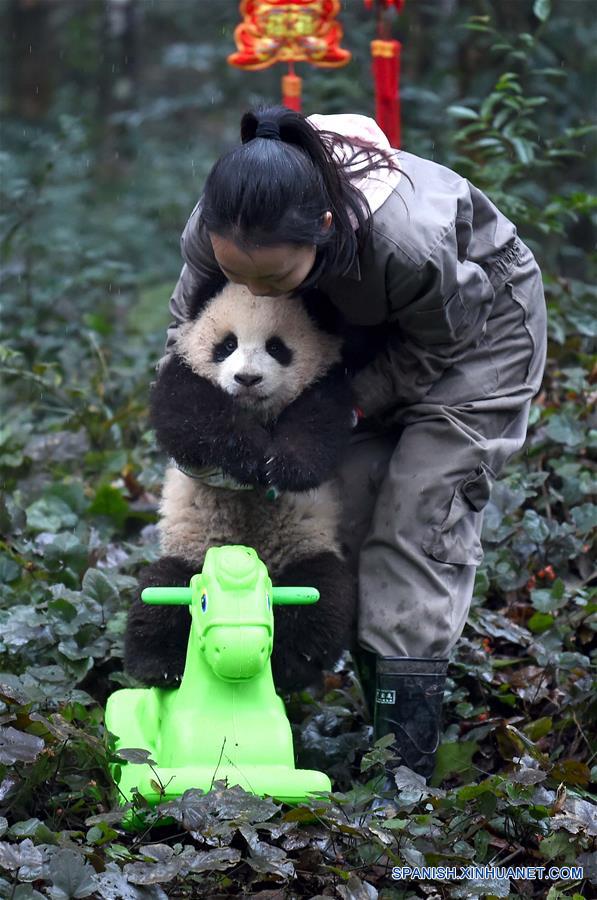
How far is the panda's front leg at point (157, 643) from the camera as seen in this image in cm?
274

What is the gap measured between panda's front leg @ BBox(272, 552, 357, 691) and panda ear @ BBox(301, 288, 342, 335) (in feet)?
1.70

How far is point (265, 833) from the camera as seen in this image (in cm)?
247

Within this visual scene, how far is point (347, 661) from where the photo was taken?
3.47m

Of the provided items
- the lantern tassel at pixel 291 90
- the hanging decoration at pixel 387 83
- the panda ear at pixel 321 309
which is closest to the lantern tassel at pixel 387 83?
→ the hanging decoration at pixel 387 83

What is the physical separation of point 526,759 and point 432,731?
0.86ft

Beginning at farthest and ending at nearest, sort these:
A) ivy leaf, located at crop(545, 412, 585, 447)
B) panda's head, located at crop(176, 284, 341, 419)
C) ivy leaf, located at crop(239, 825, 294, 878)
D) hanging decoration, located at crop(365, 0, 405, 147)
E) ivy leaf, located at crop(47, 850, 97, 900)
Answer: hanging decoration, located at crop(365, 0, 405, 147) → ivy leaf, located at crop(545, 412, 585, 447) → panda's head, located at crop(176, 284, 341, 419) → ivy leaf, located at crop(239, 825, 294, 878) → ivy leaf, located at crop(47, 850, 97, 900)

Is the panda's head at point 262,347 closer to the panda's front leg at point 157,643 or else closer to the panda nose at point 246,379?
the panda nose at point 246,379

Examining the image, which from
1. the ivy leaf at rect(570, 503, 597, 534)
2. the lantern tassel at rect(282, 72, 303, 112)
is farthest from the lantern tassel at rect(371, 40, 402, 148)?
the ivy leaf at rect(570, 503, 597, 534)

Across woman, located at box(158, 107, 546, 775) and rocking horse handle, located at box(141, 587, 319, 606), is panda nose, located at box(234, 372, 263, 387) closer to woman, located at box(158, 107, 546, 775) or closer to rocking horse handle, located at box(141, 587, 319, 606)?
woman, located at box(158, 107, 546, 775)

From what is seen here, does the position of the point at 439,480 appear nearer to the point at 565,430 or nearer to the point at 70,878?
the point at 70,878

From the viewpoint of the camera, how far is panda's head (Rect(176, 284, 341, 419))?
2.68 meters

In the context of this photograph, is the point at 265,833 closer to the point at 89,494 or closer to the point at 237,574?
the point at 237,574

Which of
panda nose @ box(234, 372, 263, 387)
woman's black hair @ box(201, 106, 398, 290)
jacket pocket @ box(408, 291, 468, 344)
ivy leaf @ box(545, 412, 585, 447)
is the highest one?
woman's black hair @ box(201, 106, 398, 290)

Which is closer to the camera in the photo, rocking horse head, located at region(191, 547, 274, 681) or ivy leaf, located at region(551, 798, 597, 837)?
ivy leaf, located at region(551, 798, 597, 837)
